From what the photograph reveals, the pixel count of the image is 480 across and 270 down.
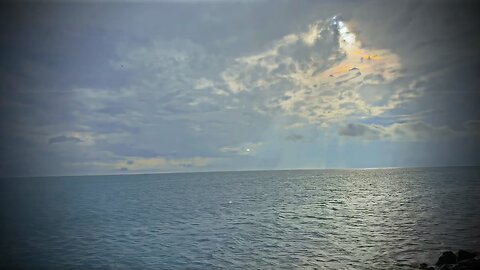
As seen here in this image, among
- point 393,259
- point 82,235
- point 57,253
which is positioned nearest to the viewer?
point 393,259

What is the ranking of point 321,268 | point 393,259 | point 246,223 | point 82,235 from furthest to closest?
point 246,223
point 82,235
point 393,259
point 321,268

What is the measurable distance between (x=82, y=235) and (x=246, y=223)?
14427 millimetres

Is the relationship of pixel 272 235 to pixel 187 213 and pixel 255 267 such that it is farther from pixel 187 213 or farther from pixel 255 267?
pixel 187 213

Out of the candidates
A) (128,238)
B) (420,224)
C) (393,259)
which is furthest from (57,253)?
(420,224)

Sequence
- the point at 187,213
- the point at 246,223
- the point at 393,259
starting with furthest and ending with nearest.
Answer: the point at 187,213 < the point at 246,223 < the point at 393,259

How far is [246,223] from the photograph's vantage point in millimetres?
29188

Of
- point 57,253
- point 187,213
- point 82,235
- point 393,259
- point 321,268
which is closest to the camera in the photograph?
point 321,268

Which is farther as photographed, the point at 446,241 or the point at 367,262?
the point at 446,241

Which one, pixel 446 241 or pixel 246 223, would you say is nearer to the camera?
pixel 446 241

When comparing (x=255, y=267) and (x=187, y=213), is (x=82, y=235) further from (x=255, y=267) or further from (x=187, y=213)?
(x=255, y=267)

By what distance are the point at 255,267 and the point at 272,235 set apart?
762cm

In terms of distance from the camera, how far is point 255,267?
1589 centimetres

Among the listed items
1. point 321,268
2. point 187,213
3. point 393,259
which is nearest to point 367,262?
point 393,259

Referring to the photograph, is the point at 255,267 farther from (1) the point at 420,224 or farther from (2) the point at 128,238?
(1) the point at 420,224
